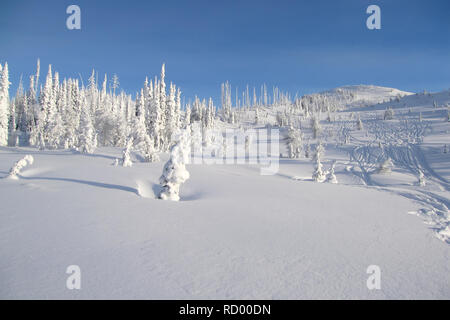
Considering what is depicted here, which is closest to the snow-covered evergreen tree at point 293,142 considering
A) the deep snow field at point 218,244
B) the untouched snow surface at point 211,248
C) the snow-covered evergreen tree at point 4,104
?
the deep snow field at point 218,244

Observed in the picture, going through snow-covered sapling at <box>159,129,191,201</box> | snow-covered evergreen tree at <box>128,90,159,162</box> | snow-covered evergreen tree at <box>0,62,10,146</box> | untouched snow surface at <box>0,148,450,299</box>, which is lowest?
untouched snow surface at <box>0,148,450,299</box>

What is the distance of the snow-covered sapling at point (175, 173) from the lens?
9.27 m

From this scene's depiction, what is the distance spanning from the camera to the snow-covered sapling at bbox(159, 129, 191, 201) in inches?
365

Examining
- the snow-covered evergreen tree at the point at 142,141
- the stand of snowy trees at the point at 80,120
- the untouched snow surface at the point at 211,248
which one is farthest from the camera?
the stand of snowy trees at the point at 80,120

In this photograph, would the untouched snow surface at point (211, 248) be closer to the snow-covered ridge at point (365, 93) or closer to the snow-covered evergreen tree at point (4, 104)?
the snow-covered evergreen tree at point (4, 104)

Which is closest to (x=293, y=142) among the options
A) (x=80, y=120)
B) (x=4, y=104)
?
(x=80, y=120)

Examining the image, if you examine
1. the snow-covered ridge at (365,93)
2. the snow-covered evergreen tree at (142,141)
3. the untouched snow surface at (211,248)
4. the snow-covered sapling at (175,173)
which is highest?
the snow-covered ridge at (365,93)

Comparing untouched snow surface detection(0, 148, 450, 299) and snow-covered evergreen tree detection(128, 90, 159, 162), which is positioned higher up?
snow-covered evergreen tree detection(128, 90, 159, 162)

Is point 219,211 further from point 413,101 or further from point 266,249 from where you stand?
point 413,101

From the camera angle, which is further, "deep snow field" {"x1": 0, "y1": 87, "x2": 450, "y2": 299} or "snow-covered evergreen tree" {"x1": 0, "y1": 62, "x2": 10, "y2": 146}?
"snow-covered evergreen tree" {"x1": 0, "y1": 62, "x2": 10, "y2": 146}

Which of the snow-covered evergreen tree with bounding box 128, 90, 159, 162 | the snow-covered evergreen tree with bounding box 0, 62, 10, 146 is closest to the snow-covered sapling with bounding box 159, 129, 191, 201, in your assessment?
the snow-covered evergreen tree with bounding box 128, 90, 159, 162

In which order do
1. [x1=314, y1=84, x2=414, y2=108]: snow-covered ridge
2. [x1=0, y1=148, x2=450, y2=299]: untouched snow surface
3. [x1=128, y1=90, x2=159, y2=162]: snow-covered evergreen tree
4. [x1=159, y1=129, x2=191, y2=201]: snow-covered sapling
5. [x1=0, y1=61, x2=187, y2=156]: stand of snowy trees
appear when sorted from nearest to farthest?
[x1=0, y1=148, x2=450, y2=299]: untouched snow surface, [x1=159, y1=129, x2=191, y2=201]: snow-covered sapling, [x1=128, y1=90, x2=159, y2=162]: snow-covered evergreen tree, [x1=0, y1=61, x2=187, y2=156]: stand of snowy trees, [x1=314, y1=84, x2=414, y2=108]: snow-covered ridge

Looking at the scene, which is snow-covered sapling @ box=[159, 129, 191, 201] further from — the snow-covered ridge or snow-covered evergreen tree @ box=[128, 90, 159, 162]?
the snow-covered ridge

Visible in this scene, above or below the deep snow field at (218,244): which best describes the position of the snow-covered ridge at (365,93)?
above
